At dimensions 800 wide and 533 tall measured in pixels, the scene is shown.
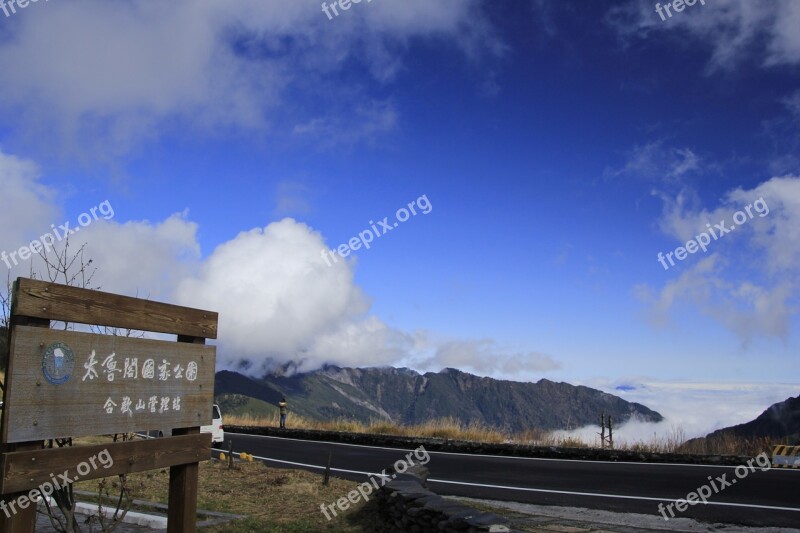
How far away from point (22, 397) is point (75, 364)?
19.1 inches

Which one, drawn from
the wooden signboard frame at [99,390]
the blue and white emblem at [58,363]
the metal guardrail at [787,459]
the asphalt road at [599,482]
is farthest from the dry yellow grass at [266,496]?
the metal guardrail at [787,459]

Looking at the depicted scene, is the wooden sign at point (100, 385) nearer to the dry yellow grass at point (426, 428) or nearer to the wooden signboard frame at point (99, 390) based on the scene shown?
the wooden signboard frame at point (99, 390)

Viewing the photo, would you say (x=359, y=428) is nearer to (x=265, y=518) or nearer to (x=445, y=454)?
(x=445, y=454)

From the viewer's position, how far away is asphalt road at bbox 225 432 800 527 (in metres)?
9.71

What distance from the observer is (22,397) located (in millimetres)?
4629

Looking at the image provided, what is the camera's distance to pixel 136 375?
5.62 m

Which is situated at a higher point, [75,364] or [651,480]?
[75,364]

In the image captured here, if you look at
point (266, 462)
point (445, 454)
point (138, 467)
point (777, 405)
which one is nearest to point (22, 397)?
point (138, 467)

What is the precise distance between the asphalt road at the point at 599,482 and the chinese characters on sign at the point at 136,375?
6753 mm

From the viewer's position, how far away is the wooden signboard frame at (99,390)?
15.2 ft

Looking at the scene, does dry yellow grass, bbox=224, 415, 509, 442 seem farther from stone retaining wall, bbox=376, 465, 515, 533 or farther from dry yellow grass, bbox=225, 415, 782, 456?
stone retaining wall, bbox=376, 465, 515, 533

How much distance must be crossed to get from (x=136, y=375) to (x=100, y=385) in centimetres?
39

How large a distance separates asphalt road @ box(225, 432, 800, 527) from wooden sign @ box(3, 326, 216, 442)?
665 centimetres

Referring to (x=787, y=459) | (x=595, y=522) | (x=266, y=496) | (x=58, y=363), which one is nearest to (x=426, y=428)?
(x=787, y=459)
